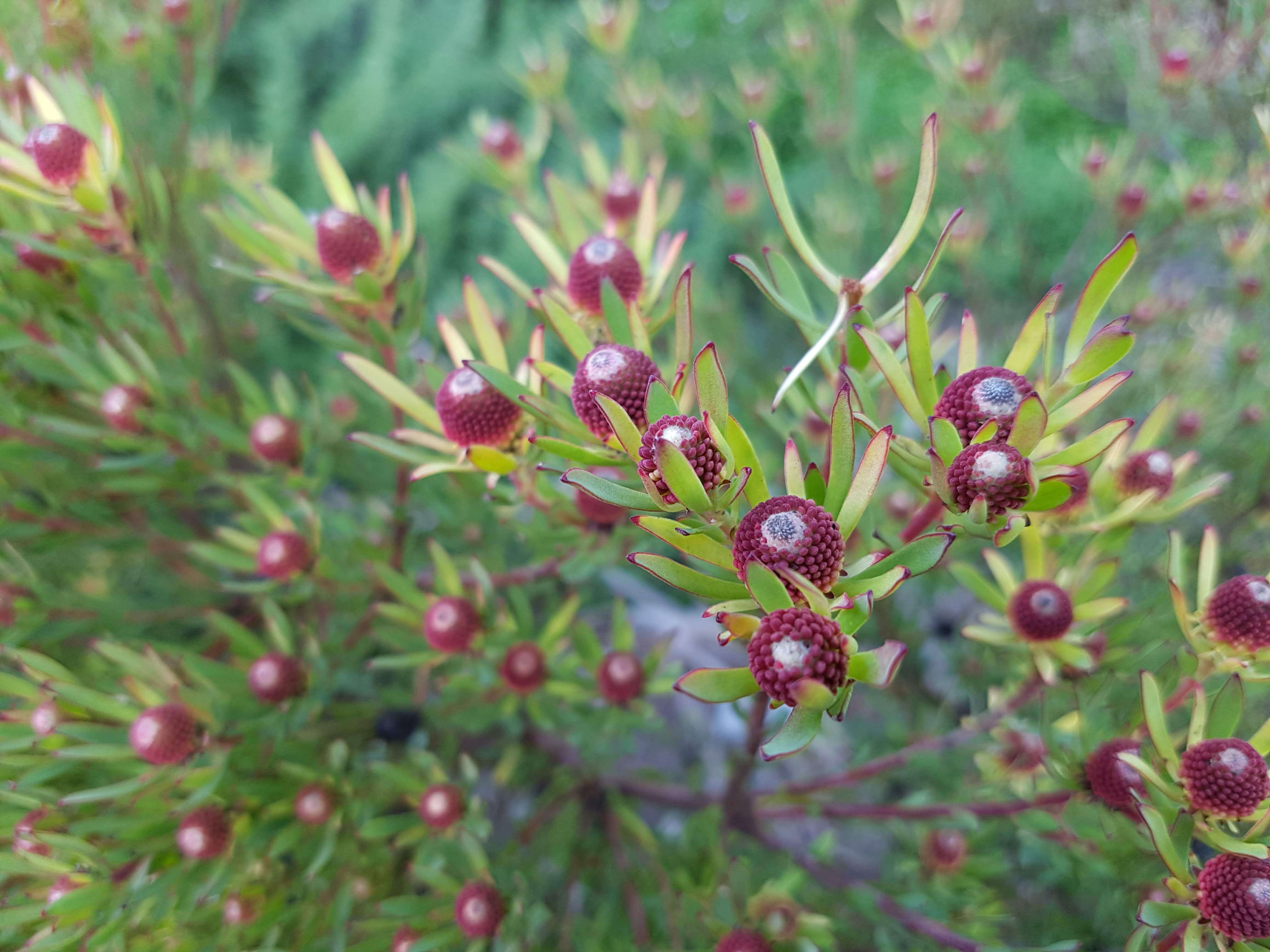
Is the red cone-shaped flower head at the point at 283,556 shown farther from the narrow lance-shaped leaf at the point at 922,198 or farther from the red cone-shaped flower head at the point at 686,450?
the narrow lance-shaped leaf at the point at 922,198

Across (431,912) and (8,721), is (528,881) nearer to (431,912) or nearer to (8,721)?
(431,912)

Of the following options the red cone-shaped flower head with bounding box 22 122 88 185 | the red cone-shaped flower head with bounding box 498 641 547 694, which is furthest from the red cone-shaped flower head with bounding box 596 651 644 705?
the red cone-shaped flower head with bounding box 22 122 88 185

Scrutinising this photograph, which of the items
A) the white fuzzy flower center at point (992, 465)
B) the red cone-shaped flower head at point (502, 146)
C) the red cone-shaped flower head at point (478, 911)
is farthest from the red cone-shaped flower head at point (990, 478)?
the red cone-shaped flower head at point (502, 146)

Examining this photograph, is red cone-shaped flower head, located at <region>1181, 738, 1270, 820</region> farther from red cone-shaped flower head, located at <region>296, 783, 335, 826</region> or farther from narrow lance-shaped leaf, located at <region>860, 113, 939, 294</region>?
red cone-shaped flower head, located at <region>296, 783, 335, 826</region>

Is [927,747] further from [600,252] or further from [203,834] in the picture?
[203,834]

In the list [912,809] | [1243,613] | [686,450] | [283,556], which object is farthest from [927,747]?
[283,556]

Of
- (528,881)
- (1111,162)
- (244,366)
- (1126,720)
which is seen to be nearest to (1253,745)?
(1126,720)

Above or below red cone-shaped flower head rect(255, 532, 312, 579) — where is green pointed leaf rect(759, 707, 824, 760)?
above
